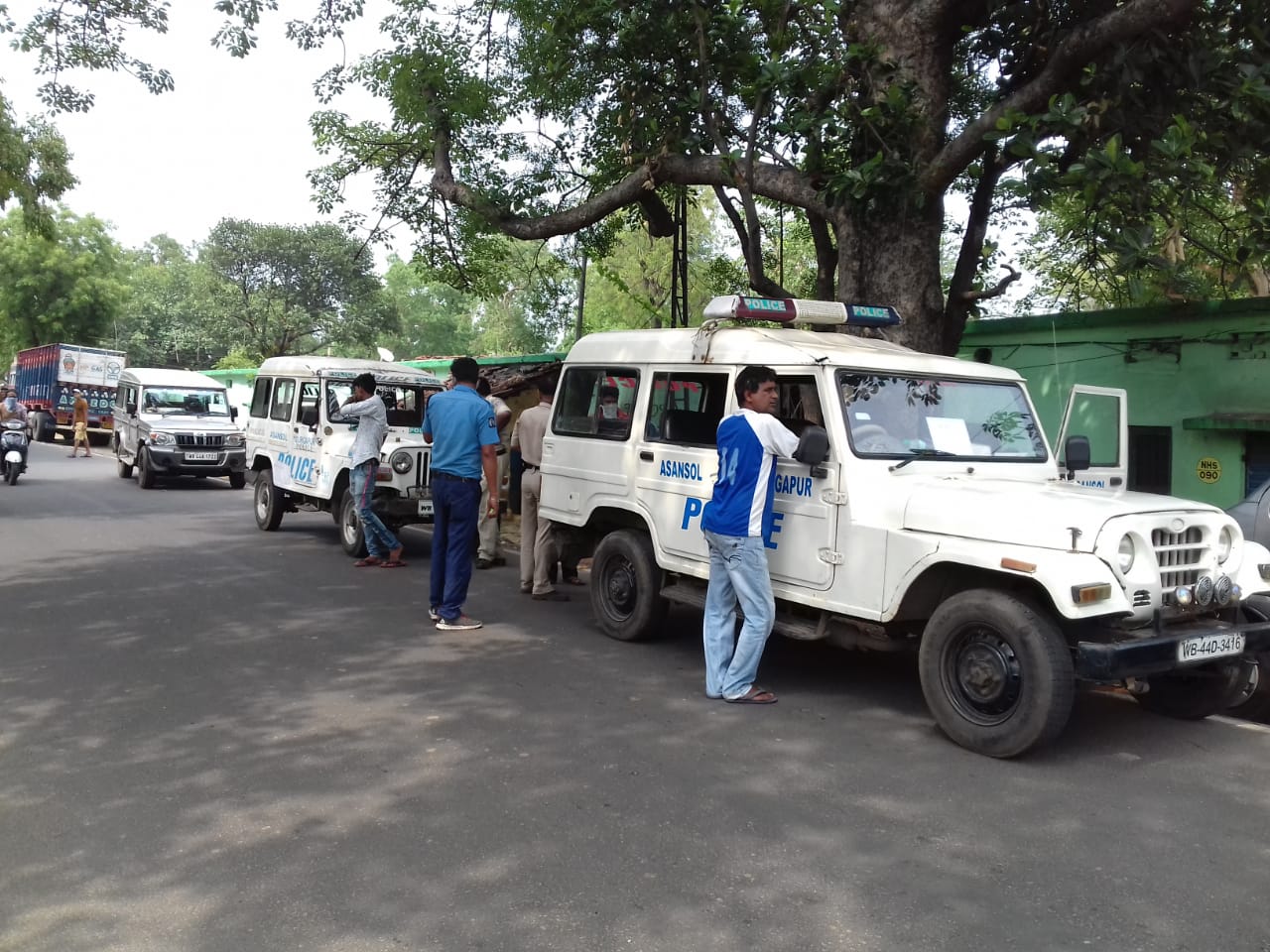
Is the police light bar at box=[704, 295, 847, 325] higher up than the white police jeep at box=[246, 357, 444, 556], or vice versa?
the police light bar at box=[704, 295, 847, 325]

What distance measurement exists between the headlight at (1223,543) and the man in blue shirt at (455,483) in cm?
458

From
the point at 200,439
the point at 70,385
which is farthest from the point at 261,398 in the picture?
the point at 70,385

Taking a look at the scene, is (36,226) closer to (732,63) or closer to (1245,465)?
(732,63)

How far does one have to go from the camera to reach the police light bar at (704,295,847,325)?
6.33 m

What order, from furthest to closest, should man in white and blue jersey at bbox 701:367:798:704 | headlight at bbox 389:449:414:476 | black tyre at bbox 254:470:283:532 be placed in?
black tyre at bbox 254:470:283:532
headlight at bbox 389:449:414:476
man in white and blue jersey at bbox 701:367:798:704

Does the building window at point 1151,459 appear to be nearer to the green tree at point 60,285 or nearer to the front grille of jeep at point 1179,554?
the front grille of jeep at point 1179,554

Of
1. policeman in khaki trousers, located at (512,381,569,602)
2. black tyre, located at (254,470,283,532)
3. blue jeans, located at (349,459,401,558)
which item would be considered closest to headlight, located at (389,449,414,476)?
blue jeans, located at (349,459,401,558)

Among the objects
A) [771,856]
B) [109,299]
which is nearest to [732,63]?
[771,856]

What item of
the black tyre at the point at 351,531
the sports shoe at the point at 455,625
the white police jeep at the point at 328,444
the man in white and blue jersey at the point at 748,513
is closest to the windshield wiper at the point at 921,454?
the man in white and blue jersey at the point at 748,513

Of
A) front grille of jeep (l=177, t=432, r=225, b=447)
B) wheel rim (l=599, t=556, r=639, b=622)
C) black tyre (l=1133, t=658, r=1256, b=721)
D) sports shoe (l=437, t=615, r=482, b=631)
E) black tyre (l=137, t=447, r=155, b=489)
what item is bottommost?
sports shoe (l=437, t=615, r=482, b=631)

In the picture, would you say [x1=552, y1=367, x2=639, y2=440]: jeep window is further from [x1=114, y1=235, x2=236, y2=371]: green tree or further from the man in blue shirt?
[x1=114, y1=235, x2=236, y2=371]: green tree

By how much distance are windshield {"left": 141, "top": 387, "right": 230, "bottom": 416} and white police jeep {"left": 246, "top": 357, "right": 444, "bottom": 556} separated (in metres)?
7.19

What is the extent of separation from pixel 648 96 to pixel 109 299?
4472 cm

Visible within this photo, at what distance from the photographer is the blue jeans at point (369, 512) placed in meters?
9.82
